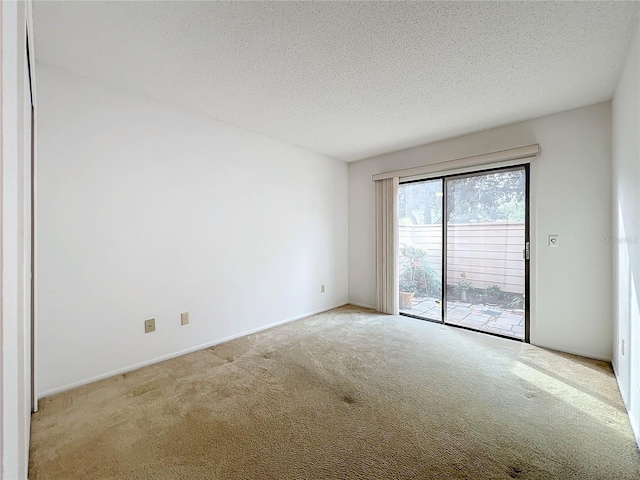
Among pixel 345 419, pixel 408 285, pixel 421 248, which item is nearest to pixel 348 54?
pixel 345 419

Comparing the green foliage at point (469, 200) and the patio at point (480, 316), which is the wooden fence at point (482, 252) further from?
the patio at point (480, 316)

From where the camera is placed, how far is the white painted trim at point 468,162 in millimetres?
2982

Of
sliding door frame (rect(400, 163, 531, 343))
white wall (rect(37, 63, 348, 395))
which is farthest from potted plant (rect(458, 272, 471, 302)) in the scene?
white wall (rect(37, 63, 348, 395))

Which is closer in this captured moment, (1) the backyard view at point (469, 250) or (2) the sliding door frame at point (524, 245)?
(2) the sliding door frame at point (524, 245)

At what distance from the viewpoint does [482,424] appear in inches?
69.6

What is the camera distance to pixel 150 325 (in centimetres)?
258

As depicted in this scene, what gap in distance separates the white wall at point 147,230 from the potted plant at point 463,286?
2.12m

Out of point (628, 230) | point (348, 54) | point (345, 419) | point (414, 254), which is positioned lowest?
point (345, 419)

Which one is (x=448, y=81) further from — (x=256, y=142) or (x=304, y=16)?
(x=256, y=142)

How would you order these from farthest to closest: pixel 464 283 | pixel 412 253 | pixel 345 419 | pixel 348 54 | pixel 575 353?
pixel 412 253, pixel 464 283, pixel 575 353, pixel 348 54, pixel 345 419

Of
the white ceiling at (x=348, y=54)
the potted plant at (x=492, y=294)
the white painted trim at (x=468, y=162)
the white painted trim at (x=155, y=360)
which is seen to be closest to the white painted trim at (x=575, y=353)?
the potted plant at (x=492, y=294)

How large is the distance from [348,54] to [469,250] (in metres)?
2.65

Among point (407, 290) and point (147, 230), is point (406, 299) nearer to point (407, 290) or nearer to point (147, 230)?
point (407, 290)

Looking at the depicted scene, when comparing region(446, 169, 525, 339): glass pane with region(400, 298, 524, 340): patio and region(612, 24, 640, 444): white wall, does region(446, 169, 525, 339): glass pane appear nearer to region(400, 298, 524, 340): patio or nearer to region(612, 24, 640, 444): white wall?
region(400, 298, 524, 340): patio
